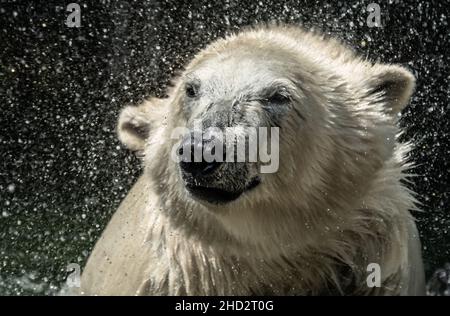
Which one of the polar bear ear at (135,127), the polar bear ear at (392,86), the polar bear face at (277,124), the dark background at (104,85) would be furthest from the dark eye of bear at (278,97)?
the dark background at (104,85)

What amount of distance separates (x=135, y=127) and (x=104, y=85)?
9.84 ft

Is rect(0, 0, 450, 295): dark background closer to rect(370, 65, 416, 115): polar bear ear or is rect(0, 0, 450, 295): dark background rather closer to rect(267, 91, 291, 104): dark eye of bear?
rect(370, 65, 416, 115): polar bear ear

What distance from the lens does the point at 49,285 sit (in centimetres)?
477

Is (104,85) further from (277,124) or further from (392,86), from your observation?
(277,124)

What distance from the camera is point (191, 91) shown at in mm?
3256

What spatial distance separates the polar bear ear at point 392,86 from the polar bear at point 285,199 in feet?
0.22

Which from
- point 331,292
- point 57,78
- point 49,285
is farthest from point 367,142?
point 57,78

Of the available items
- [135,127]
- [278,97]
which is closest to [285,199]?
[278,97]

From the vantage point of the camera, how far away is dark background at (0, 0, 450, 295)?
5.98m

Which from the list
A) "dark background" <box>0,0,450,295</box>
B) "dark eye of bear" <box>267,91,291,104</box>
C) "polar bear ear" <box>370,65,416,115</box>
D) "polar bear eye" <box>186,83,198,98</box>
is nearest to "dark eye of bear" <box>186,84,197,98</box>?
"polar bear eye" <box>186,83,198,98</box>

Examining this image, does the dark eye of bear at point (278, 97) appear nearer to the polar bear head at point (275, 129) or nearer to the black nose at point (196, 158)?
the polar bear head at point (275, 129)

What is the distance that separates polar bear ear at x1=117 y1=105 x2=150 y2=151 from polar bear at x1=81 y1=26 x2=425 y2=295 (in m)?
0.22

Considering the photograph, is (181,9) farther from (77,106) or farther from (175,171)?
(175,171)

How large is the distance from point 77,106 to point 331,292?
12.6ft
